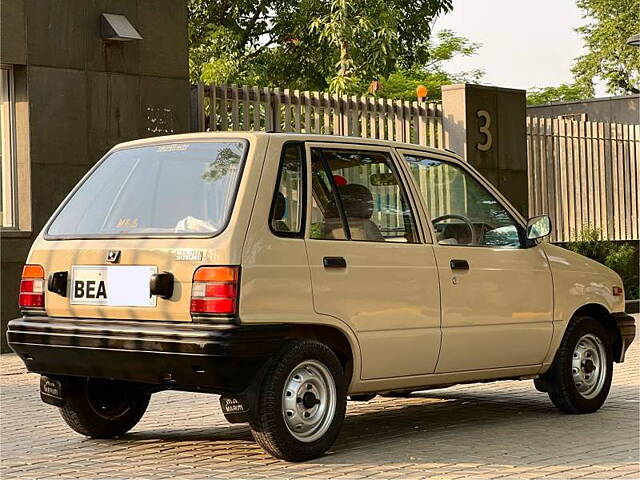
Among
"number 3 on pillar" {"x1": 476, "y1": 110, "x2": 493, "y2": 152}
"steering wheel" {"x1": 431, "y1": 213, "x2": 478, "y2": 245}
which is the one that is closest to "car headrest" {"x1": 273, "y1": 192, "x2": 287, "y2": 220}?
"steering wheel" {"x1": 431, "y1": 213, "x2": 478, "y2": 245}

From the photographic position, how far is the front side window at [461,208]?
27.5 feet

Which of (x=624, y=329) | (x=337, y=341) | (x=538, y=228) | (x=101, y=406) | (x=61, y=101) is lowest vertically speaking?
(x=101, y=406)

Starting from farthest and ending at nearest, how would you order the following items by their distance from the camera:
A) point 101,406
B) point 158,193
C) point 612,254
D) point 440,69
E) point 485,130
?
point 440,69, point 612,254, point 485,130, point 101,406, point 158,193

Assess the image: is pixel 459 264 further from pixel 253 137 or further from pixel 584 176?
pixel 584 176

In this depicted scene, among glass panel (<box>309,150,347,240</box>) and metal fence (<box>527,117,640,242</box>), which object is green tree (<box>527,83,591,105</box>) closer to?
metal fence (<box>527,117,640,242</box>)

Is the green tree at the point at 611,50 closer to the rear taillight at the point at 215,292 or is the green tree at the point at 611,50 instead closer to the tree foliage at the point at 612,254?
the tree foliage at the point at 612,254

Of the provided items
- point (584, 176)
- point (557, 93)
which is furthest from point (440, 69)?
point (584, 176)

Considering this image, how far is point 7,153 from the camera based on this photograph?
14.6 meters

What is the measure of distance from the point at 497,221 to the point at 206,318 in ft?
9.02

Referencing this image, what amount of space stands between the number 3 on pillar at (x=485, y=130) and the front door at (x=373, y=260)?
1100 centimetres

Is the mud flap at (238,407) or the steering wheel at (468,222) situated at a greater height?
the steering wheel at (468,222)

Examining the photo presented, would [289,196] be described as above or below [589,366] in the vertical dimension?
above

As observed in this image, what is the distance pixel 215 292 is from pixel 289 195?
2.71ft

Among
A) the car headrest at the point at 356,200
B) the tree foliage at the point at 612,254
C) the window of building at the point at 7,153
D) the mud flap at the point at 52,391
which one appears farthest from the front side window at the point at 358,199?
the tree foliage at the point at 612,254
